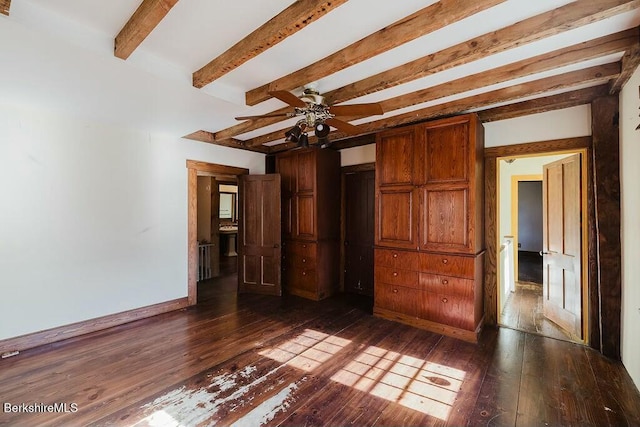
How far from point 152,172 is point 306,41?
2.98m

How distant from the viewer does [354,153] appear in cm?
481

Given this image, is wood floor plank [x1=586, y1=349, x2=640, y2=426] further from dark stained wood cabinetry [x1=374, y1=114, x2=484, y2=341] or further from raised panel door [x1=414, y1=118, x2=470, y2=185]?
raised panel door [x1=414, y1=118, x2=470, y2=185]

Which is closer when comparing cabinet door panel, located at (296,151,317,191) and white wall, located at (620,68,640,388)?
white wall, located at (620,68,640,388)

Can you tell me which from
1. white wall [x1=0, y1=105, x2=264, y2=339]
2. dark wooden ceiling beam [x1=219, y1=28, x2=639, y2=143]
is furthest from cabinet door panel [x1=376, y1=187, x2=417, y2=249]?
white wall [x1=0, y1=105, x2=264, y2=339]

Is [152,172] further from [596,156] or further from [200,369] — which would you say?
[596,156]

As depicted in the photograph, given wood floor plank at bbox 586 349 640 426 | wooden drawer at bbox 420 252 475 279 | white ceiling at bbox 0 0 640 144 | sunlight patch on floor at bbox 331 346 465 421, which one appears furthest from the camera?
wooden drawer at bbox 420 252 475 279

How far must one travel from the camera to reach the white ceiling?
1.71m

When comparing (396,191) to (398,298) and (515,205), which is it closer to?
(398,298)

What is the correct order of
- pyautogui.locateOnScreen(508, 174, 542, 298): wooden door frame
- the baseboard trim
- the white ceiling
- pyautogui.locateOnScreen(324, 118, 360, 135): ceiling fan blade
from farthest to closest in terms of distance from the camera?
pyautogui.locateOnScreen(508, 174, 542, 298): wooden door frame
the baseboard trim
pyautogui.locateOnScreen(324, 118, 360, 135): ceiling fan blade
the white ceiling

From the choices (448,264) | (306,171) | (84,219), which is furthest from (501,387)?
(84,219)

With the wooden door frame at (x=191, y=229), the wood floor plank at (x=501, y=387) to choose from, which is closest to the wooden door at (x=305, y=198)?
the wooden door frame at (x=191, y=229)

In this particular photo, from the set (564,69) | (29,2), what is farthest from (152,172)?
(564,69)

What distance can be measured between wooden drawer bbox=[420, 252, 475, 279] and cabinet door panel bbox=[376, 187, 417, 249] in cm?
22

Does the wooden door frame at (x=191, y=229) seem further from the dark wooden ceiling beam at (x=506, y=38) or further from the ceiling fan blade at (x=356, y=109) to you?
the dark wooden ceiling beam at (x=506, y=38)
